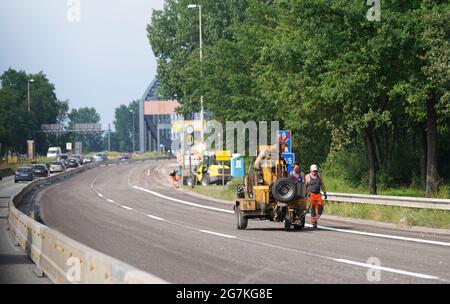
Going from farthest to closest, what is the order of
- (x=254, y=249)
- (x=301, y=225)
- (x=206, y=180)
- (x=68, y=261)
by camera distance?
(x=206, y=180) → (x=301, y=225) → (x=254, y=249) → (x=68, y=261)

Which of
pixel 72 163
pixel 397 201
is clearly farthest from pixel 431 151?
pixel 72 163

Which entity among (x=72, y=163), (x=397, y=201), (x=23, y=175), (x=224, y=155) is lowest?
(x=72, y=163)

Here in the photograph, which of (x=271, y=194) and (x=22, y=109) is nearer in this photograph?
(x=271, y=194)

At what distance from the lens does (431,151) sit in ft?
119

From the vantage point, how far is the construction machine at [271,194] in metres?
23.7

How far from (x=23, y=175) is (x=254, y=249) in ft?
218

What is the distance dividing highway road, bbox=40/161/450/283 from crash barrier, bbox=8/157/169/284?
1589 mm

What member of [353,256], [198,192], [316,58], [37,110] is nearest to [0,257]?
[353,256]

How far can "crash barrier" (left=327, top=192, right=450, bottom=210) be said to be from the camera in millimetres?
24594

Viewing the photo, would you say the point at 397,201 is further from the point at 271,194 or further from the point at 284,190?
the point at 284,190

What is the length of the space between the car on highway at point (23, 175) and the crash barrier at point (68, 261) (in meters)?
62.2

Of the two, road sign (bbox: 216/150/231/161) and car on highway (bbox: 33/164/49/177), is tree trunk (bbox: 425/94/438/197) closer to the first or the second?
road sign (bbox: 216/150/231/161)

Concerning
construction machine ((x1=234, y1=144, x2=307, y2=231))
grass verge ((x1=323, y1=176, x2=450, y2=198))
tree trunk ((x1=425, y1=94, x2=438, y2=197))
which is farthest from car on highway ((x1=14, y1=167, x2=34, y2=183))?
construction machine ((x1=234, y1=144, x2=307, y2=231))

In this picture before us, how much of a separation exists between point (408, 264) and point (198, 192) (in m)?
39.9
